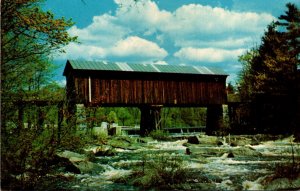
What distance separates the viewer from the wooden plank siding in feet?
81.8

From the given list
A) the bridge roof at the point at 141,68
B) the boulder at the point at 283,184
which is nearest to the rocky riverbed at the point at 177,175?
the boulder at the point at 283,184

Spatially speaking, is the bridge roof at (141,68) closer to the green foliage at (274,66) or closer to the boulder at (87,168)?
the green foliage at (274,66)

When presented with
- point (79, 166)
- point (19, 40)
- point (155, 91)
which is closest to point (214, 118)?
point (155, 91)

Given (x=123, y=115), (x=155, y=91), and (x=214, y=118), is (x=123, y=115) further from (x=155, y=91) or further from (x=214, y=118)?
Answer: (x=155, y=91)

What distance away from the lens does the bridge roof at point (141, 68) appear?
2498 cm

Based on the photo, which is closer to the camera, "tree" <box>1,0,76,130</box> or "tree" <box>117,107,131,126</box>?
"tree" <box>1,0,76,130</box>

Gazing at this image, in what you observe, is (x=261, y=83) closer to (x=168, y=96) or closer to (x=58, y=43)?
(x=168, y=96)

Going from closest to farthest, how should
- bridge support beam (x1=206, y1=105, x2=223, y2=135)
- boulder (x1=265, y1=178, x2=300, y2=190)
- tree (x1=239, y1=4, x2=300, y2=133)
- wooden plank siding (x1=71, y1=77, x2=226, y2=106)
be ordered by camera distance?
boulder (x1=265, y1=178, x2=300, y2=190)
tree (x1=239, y1=4, x2=300, y2=133)
wooden plank siding (x1=71, y1=77, x2=226, y2=106)
bridge support beam (x1=206, y1=105, x2=223, y2=135)

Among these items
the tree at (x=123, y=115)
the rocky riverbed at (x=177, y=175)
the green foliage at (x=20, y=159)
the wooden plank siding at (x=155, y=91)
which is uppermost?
the wooden plank siding at (x=155, y=91)

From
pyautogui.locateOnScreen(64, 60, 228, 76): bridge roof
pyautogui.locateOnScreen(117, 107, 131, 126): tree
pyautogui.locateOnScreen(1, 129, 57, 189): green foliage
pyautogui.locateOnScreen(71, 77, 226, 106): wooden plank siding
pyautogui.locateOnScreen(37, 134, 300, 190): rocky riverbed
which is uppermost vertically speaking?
pyautogui.locateOnScreen(64, 60, 228, 76): bridge roof

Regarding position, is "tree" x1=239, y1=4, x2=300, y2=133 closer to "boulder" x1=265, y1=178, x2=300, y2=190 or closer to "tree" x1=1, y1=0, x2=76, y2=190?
"boulder" x1=265, y1=178, x2=300, y2=190

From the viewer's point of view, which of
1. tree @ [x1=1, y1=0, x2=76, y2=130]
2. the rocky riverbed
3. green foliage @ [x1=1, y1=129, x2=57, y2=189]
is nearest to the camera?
green foliage @ [x1=1, y1=129, x2=57, y2=189]

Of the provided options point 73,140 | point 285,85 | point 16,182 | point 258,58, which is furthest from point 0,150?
point 258,58

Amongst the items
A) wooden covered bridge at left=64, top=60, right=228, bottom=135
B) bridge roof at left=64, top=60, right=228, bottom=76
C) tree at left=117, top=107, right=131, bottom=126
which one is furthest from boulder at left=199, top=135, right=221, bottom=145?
tree at left=117, top=107, right=131, bottom=126
